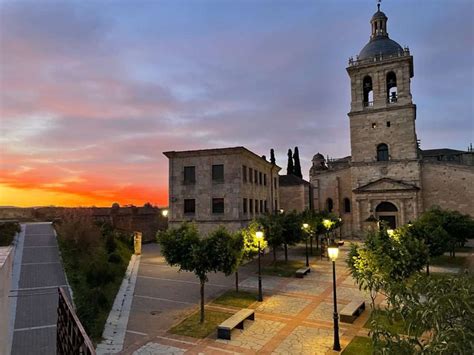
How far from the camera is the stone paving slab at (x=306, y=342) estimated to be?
1212 centimetres

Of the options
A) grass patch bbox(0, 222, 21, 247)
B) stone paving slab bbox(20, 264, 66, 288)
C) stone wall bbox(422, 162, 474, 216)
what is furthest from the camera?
stone wall bbox(422, 162, 474, 216)

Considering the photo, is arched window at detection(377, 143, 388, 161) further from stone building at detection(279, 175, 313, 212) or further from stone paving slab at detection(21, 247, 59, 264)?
stone paving slab at detection(21, 247, 59, 264)

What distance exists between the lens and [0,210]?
160 feet

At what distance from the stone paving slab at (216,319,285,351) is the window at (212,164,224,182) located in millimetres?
18793

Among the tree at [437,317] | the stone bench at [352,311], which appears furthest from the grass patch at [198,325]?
the tree at [437,317]

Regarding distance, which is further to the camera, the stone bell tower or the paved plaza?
the stone bell tower

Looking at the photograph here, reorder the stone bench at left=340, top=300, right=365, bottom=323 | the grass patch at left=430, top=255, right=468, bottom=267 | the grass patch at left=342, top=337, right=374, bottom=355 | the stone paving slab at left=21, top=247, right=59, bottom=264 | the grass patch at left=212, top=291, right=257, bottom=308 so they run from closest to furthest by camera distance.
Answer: the grass patch at left=342, top=337, right=374, bottom=355
the stone bench at left=340, top=300, right=365, bottom=323
the grass patch at left=212, top=291, right=257, bottom=308
the stone paving slab at left=21, top=247, right=59, bottom=264
the grass patch at left=430, top=255, right=468, bottom=267

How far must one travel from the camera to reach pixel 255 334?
44.6 ft

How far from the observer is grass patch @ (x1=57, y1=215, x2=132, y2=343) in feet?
43.9

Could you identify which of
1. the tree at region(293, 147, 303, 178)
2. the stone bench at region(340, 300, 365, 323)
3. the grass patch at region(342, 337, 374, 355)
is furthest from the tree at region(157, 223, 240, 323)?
the tree at region(293, 147, 303, 178)

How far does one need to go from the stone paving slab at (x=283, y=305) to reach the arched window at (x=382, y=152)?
34802 millimetres

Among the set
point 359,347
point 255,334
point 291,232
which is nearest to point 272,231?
point 291,232

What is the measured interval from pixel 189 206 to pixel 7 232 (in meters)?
17.1

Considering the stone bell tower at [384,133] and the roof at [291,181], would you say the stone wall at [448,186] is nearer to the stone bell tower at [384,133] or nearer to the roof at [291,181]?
the stone bell tower at [384,133]
